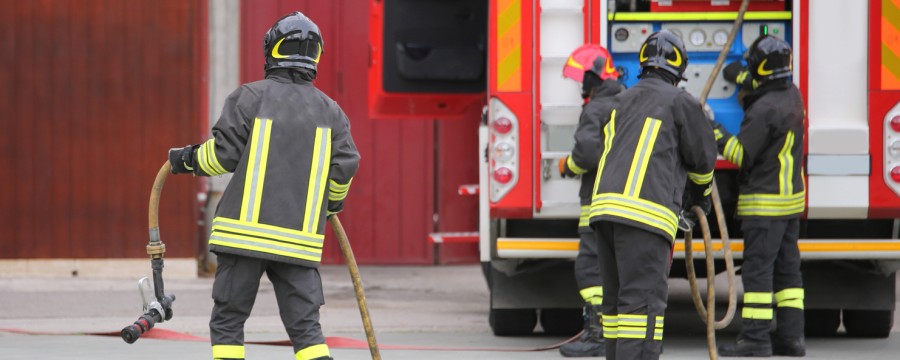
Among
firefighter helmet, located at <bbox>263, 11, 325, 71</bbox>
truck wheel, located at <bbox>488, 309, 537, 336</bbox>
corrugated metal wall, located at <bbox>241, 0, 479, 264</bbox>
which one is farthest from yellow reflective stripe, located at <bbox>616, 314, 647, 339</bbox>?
corrugated metal wall, located at <bbox>241, 0, 479, 264</bbox>

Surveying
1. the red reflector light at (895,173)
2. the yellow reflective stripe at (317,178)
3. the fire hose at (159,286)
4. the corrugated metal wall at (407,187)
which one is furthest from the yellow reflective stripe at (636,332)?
the corrugated metal wall at (407,187)

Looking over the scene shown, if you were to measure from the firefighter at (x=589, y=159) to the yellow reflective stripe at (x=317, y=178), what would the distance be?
227 centimetres

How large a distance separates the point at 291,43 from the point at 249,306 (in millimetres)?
1004

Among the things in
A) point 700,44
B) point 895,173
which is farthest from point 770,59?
point 895,173

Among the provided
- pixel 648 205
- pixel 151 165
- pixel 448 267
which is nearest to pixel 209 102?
pixel 151 165

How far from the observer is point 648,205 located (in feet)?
20.9

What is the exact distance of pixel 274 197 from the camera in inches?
223

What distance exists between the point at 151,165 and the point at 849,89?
6344 mm

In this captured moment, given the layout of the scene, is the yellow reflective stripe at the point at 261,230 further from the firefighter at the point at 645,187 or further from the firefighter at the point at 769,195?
the firefighter at the point at 769,195

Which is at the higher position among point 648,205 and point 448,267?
point 648,205

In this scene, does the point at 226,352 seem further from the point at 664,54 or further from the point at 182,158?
the point at 664,54

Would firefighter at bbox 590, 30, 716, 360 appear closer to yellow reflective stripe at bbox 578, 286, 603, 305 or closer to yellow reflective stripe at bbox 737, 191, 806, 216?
yellow reflective stripe at bbox 578, 286, 603, 305

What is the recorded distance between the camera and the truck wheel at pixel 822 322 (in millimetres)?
9164

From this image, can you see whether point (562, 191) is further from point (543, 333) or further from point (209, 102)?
point (209, 102)
